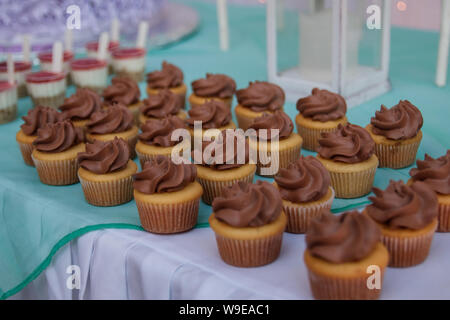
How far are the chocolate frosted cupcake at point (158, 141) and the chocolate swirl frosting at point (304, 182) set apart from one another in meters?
0.54

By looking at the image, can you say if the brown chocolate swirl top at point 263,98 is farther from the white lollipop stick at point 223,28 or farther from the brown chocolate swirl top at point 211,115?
the white lollipop stick at point 223,28

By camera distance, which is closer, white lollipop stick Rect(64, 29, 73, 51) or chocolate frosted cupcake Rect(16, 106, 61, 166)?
chocolate frosted cupcake Rect(16, 106, 61, 166)

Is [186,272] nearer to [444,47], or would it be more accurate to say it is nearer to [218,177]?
[218,177]

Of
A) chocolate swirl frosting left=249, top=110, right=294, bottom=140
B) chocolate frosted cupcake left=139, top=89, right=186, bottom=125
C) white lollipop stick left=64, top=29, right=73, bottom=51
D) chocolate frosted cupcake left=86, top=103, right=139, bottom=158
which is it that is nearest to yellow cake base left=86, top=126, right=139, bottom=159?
chocolate frosted cupcake left=86, top=103, right=139, bottom=158

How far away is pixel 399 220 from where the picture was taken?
5.00ft

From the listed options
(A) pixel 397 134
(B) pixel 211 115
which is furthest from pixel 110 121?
(A) pixel 397 134

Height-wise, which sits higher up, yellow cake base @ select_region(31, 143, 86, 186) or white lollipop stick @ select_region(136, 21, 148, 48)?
white lollipop stick @ select_region(136, 21, 148, 48)

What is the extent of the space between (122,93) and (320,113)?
0.97 metres

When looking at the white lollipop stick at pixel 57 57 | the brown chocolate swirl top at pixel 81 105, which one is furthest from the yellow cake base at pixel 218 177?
the white lollipop stick at pixel 57 57

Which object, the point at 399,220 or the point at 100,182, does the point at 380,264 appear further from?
the point at 100,182

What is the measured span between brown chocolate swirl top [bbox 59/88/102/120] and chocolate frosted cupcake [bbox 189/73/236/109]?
1.56ft

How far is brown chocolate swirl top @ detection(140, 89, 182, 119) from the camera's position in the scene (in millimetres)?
2461

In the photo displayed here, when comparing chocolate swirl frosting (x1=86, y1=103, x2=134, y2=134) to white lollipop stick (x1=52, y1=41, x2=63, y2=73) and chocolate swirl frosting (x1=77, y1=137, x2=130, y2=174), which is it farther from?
white lollipop stick (x1=52, y1=41, x2=63, y2=73)

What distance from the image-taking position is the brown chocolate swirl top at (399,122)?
207 cm
